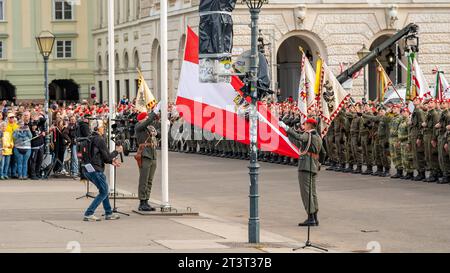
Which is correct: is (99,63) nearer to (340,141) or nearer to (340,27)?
(340,27)

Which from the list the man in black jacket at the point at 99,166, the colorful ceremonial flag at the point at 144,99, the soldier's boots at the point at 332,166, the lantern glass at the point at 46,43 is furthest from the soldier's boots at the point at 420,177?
the lantern glass at the point at 46,43

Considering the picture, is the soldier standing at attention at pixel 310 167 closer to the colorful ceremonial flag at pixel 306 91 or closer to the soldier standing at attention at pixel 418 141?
the colorful ceremonial flag at pixel 306 91

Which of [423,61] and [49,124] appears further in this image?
[423,61]

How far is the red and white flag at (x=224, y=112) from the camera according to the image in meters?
20.2

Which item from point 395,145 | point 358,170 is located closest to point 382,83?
point 358,170

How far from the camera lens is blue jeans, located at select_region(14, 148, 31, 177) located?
33.8m

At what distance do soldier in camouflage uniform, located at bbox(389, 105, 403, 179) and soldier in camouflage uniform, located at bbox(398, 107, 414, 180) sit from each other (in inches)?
5.3

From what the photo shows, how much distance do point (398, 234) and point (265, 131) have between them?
2.65m

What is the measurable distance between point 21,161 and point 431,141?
36.0 ft

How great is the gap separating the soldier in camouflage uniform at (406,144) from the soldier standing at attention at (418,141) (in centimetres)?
22

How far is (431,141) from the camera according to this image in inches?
1189
